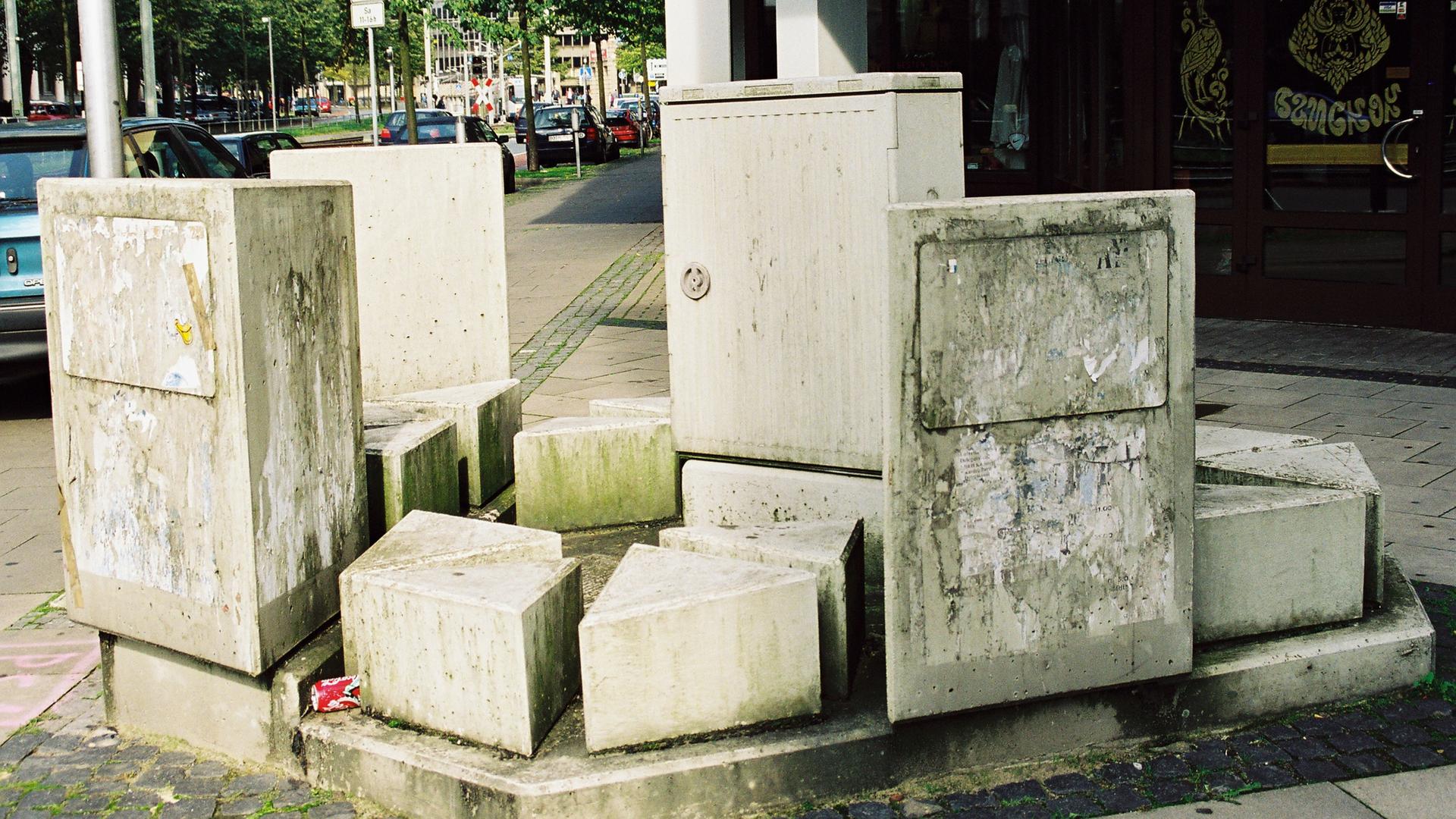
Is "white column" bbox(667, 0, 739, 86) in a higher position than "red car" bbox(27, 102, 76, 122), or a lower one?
lower

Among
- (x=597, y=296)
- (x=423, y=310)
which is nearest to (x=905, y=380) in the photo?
(x=423, y=310)

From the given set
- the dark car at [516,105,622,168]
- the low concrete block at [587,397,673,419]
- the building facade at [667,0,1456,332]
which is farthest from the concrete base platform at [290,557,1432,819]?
the dark car at [516,105,622,168]

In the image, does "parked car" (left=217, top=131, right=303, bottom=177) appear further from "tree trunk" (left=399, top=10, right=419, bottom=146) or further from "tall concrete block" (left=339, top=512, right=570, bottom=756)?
"tree trunk" (left=399, top=10, right=419, bottom=146)

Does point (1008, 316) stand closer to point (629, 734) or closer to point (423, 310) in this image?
point (629, 734)

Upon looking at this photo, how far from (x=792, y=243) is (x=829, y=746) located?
1.54 m

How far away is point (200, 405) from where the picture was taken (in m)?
3.60

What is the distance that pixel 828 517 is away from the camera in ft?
14.6

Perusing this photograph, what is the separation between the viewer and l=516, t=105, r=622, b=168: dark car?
118ft

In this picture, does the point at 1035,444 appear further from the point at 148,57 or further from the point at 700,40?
the point at 148,57

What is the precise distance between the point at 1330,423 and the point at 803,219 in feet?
12.9

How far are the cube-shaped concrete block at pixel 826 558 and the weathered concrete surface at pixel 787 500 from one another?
229 mm

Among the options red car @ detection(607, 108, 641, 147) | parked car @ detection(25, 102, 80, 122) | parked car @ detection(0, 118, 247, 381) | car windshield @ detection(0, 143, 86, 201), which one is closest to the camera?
parked car @ detection(0, 118, 247, 381)

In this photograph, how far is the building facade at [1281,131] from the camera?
9.66 meters

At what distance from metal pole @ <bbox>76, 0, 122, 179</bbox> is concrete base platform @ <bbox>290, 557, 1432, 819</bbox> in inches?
129
